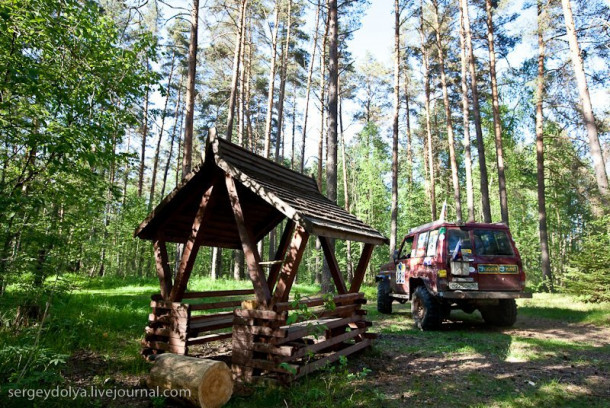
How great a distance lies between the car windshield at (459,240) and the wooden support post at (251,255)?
4.97 metres

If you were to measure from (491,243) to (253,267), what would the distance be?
20.0 ft

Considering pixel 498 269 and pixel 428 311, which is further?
pixel 428 311

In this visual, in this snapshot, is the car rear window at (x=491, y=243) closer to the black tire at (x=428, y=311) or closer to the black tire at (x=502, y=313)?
the black tire at (x=502, y=313)

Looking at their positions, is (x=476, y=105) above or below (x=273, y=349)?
above

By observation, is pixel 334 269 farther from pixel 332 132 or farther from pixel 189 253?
pixel 332 132

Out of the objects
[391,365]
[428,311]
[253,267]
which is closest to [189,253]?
[253,267]

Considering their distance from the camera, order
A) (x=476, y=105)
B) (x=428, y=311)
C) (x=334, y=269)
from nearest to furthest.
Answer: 1. (x=334, y=269)
2. (x=428, y=311)
3. (x=476, y=105)

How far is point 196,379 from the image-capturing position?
12.2 ft

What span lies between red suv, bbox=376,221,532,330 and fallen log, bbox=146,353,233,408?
5.30 m

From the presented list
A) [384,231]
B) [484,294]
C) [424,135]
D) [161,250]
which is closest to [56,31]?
[161,250]

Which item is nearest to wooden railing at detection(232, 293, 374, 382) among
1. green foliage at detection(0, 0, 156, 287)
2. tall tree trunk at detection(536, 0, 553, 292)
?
green foliage at detection(0, 0, 156, 287)

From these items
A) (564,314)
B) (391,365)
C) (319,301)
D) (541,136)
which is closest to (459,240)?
(391,365)

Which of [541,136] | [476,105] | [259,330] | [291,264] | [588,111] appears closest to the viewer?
[259,330]

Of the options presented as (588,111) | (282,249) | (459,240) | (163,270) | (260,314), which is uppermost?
(588,111)
